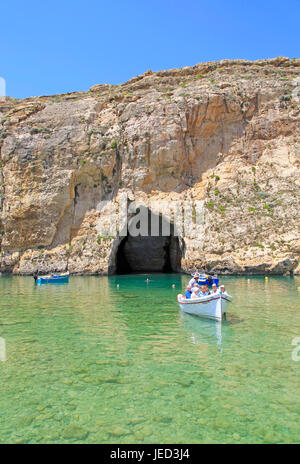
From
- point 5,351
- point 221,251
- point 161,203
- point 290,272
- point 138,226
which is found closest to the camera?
point 5,351

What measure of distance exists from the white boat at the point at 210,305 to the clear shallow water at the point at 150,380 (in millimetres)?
455

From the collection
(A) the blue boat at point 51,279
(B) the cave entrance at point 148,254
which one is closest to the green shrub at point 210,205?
(B) the cave entrance at point 148,254

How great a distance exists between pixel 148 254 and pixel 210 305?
117ft

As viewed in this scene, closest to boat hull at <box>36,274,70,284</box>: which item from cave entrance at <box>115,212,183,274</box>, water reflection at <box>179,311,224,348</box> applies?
cave entrance at <box>115,212,183,274</box>

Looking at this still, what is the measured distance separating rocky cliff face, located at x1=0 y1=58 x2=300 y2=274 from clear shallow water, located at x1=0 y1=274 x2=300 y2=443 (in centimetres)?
2449

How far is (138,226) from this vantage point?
40.8m

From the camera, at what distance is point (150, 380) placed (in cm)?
737

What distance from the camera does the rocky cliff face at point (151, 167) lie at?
123ft

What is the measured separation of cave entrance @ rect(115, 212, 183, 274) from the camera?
45750mm

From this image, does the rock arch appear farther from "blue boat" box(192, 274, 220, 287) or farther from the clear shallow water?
the clear shallow water

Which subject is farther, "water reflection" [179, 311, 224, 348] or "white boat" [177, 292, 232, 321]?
"white boat" [177, 292, 232, 321]
